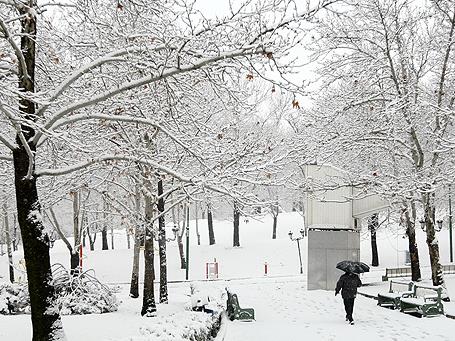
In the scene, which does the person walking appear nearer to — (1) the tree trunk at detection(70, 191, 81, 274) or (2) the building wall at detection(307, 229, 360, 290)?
(2) the building wall at detection(307, 229, 360, 290)

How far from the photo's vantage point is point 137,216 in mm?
13172

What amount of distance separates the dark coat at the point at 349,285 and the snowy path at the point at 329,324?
721mm

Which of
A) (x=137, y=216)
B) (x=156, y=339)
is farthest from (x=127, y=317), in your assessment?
(x=156, y=339)

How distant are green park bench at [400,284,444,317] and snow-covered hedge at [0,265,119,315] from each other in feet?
27.4

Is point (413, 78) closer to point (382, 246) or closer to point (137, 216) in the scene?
point (137, 216)

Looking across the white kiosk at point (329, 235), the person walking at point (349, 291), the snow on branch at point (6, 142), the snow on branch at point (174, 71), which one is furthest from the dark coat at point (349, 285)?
the white kiosk at point (329, 235)

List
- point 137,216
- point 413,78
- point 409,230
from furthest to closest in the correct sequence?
point 409,230 → point 413,78 → point 137,216

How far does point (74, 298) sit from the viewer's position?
1588cm

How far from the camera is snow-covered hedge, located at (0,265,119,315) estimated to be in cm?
1552

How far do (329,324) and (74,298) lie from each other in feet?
24.0

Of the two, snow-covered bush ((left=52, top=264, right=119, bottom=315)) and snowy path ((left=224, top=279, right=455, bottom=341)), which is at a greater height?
snow-covered bush ((left=52, top=264, right=119, bottom=315))

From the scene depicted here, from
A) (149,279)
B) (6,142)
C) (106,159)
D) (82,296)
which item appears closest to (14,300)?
(82,296)

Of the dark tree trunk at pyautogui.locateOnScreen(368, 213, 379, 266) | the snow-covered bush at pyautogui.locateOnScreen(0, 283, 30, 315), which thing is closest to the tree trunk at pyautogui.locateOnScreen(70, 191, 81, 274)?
the snow-covered bush at pyautogui.locateOnScreen(0, 283, 30, 315)

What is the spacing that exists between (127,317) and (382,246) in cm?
3639
